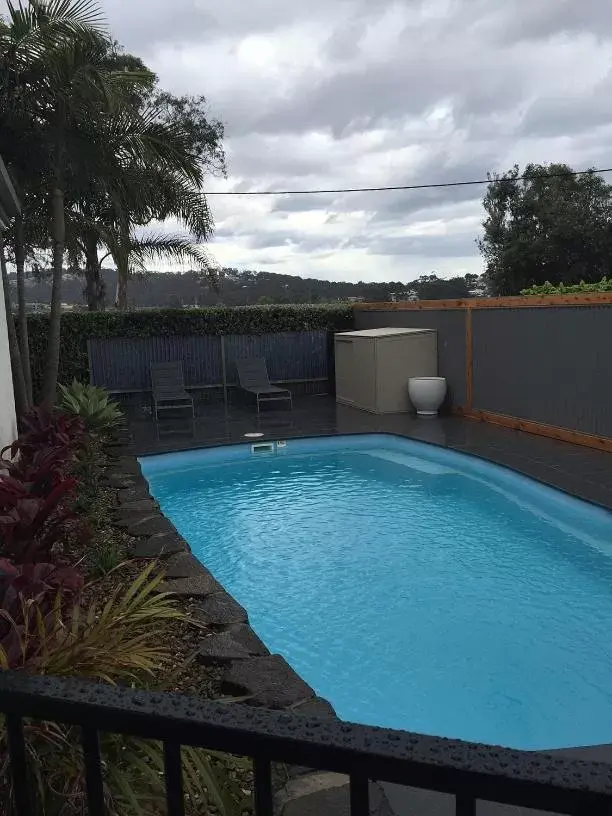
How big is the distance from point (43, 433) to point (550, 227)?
23.3 m

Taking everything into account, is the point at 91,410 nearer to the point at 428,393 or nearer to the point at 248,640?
the point at 428,393

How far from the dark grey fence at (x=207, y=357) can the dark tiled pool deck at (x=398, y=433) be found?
731 millimetres

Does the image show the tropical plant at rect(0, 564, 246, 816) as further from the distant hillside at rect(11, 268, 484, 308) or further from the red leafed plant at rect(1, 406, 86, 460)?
the distant hillside at rect(11, 268, 484, 308)

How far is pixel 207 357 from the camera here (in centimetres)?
1521

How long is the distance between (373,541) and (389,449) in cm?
396

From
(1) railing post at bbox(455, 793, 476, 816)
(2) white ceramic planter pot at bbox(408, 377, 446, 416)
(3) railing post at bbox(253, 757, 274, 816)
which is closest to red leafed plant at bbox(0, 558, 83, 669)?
(3) railing post at bbox(253, 757, 274, 816)

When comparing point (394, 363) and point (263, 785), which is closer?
point (263, 785)

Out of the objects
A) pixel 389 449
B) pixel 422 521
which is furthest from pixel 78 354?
pixel 422 521

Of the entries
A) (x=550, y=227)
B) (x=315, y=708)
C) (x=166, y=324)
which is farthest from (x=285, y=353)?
(x=550, y=227)

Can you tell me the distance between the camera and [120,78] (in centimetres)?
965

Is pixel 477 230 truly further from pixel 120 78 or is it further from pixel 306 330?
pixel 120 78

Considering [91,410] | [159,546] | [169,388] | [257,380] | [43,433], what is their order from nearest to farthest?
[159,546]
[43,433]
[91,410]
[169,388]
[257,380]

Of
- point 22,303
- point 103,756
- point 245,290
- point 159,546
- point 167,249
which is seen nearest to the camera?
point 103,756

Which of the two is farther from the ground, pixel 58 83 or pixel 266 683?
pixel 58 83
